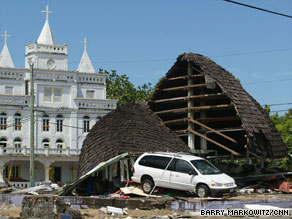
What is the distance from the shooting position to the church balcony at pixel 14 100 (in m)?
57.8

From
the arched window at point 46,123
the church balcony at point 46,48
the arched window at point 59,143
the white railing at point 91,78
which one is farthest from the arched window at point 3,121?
the white railing at point 91,78

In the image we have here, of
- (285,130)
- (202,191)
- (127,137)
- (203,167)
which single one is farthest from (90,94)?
(202,191)

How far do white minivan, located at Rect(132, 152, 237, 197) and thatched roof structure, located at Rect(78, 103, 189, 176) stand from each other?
159 cm

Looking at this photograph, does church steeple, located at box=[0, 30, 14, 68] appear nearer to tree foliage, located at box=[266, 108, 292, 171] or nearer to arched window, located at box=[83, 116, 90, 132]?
arched window, located at box=[83, 116, 90, 132]

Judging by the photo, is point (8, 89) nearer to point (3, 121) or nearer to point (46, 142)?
point (3, 121)

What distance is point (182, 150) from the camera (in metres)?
26.5

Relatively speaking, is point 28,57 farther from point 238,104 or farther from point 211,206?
point 211,206

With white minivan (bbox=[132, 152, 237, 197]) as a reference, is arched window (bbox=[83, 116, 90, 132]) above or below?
above

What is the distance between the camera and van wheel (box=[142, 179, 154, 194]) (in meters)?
21.7

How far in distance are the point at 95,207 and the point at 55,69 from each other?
42604mm

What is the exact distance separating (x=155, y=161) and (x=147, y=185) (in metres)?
0.97

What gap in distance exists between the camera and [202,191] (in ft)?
68.0

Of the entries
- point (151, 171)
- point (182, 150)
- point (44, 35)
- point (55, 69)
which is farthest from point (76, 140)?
point (151, 171)

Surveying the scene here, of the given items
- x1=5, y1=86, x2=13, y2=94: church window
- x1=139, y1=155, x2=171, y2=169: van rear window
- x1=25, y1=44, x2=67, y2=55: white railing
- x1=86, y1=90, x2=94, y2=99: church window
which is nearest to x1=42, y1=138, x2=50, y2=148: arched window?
x1=5, y1=86, x2=13, y2=94: church window
